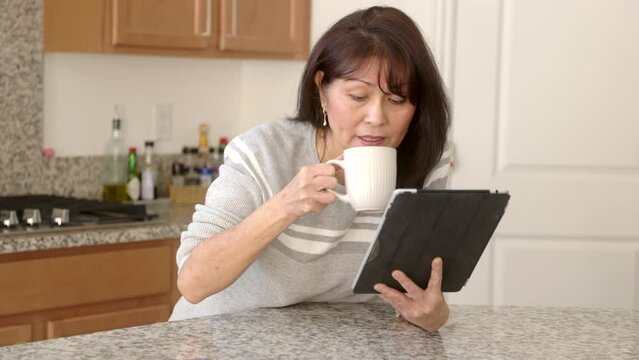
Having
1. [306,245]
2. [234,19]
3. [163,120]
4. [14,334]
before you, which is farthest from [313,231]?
[163,120]

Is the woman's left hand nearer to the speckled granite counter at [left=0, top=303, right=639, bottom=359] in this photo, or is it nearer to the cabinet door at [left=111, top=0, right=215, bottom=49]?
the speckled granite counter at [left=0, top=303, right=639, bottom=359]

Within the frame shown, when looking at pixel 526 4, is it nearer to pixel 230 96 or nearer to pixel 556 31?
pixel 556 31

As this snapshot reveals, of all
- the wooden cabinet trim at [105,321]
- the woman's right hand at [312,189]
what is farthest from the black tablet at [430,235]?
the wooden cabinet trim at [105,321]

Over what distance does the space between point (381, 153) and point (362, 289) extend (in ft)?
0.71

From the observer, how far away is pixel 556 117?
3797 millimetres

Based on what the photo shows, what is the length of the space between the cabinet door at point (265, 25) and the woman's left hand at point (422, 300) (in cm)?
237

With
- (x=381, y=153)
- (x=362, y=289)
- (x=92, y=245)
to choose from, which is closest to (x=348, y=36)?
(x=381, y=153)

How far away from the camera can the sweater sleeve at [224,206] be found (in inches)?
69.0

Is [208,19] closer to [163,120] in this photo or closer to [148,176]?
[163,120]

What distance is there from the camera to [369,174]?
5.28 ft

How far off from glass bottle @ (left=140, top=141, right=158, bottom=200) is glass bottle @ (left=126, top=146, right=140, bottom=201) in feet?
0.12

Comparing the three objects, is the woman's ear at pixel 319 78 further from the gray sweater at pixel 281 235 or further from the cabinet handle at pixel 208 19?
the cabinet handle at pixel 208 19

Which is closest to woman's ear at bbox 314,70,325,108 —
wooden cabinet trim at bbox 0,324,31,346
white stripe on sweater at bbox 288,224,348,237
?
white stripe on sweater at bbox 288,224,348,237

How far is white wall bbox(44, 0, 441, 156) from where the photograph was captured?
12.7 feet
